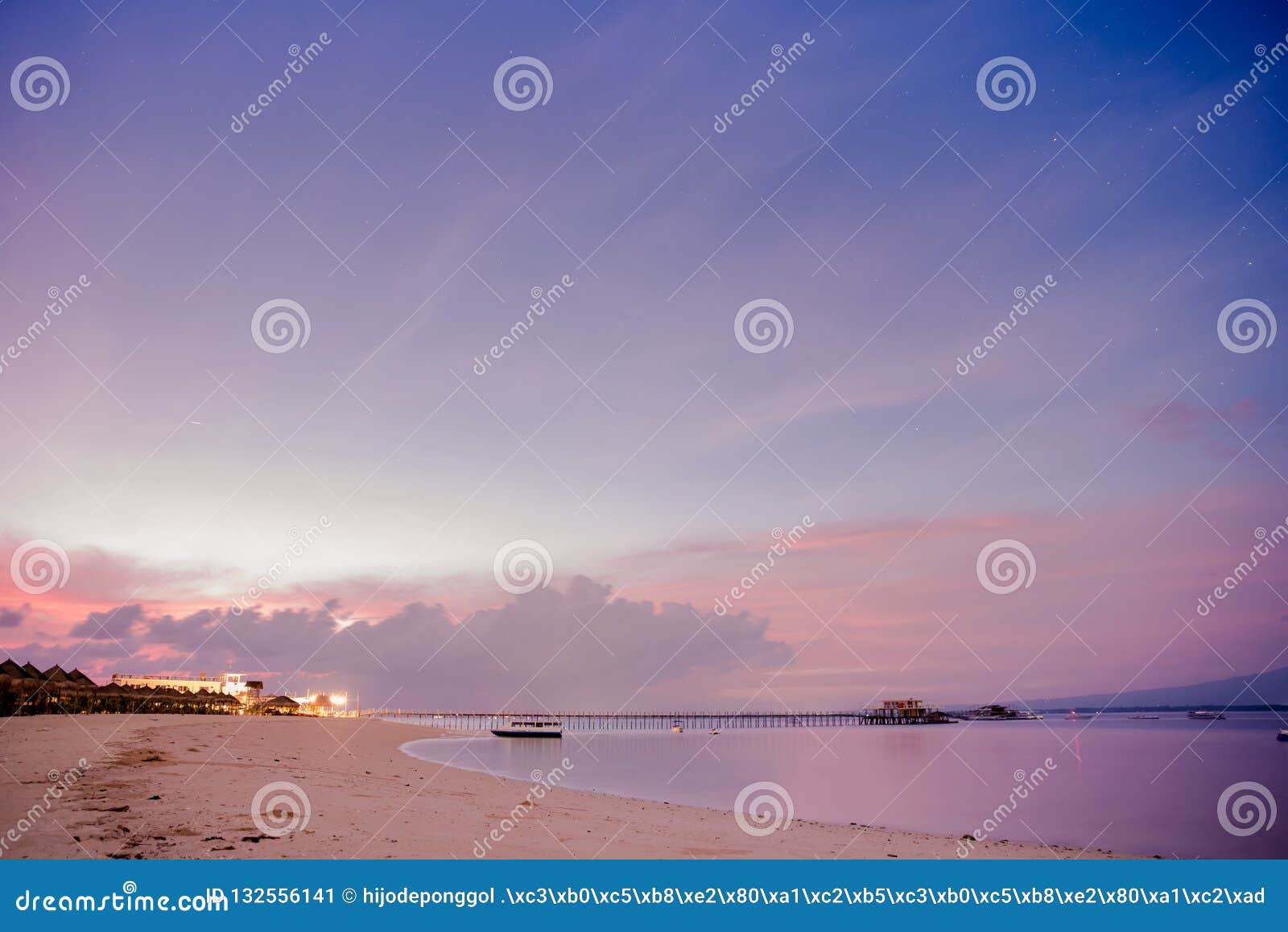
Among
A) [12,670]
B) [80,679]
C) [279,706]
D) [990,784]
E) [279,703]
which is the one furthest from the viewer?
[279,703]

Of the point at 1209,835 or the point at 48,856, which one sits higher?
the point at 48,856

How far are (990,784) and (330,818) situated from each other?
126ft

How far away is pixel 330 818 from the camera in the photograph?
12.7 metres

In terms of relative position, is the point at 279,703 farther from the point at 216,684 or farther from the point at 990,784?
the point at 990,784

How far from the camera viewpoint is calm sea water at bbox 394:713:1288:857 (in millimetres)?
25250

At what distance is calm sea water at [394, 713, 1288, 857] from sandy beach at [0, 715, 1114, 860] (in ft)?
25.1

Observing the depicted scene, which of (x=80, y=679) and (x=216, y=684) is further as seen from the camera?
(x=216, y=684)

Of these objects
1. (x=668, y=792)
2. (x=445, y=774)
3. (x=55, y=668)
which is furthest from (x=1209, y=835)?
(x=55, y=668)

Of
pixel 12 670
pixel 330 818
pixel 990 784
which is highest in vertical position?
pixel 12 670

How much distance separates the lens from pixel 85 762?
661 inches

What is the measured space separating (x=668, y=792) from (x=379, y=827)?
21.5 m

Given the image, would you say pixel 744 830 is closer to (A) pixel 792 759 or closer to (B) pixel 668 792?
(B) pixel 668 792

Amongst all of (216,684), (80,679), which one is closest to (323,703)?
(216,684)

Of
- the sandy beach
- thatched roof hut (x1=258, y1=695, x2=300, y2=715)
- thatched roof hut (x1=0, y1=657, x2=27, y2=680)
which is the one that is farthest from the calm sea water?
thatched roof hut (x1=258, y1=695, x2=300, y2=715)
